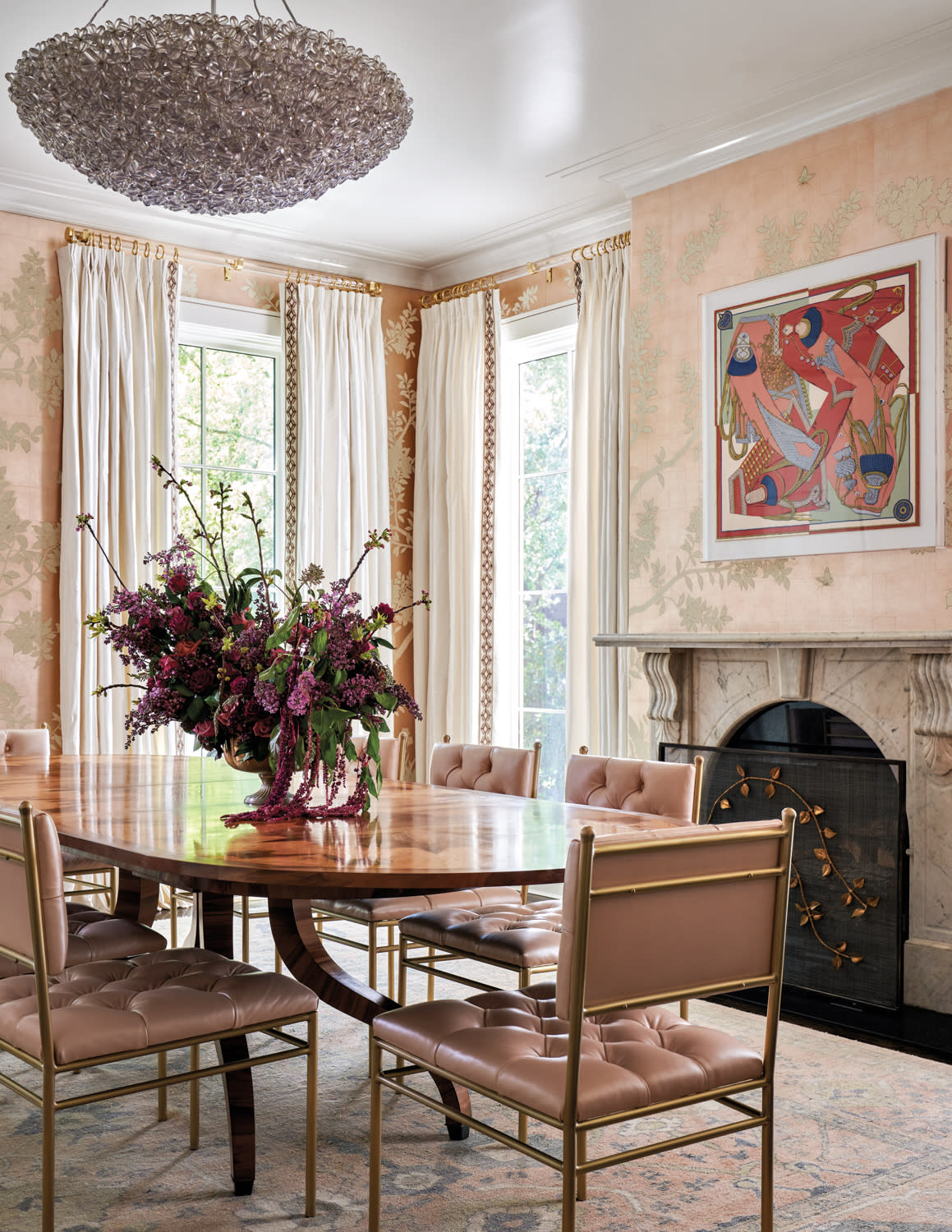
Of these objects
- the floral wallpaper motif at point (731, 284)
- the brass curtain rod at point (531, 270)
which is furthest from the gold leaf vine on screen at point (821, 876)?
the brass curtain rod at point (531, 270)

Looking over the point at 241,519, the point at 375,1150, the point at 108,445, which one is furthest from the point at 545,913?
the point at 241,519

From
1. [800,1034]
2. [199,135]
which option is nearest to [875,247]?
[199,135]

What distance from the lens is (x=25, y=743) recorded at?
13.4ft

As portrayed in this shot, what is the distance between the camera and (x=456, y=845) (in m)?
2.38

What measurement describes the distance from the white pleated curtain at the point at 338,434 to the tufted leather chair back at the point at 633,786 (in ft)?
8.75

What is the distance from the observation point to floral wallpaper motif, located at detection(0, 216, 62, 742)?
5.02m

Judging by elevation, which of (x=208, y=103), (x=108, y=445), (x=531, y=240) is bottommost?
(x=108, y=445)

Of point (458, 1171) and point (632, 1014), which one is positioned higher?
point (632, 1014)

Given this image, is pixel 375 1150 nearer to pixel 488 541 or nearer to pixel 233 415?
pixel 488 541

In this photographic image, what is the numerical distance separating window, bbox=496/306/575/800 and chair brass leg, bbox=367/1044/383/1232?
3326 millimetres

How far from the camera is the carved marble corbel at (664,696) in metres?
4.55

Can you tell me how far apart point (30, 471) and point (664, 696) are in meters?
2.79

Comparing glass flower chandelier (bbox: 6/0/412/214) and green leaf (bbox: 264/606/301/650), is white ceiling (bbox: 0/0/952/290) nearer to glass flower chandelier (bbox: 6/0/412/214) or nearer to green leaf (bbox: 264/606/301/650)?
glass flower chandelier (bbox: 6/0/412/214)

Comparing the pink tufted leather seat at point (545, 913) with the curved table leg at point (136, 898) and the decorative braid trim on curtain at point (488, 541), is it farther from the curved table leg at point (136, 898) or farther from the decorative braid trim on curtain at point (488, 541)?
the decorative braid trim on curtain at point (488, 541)
